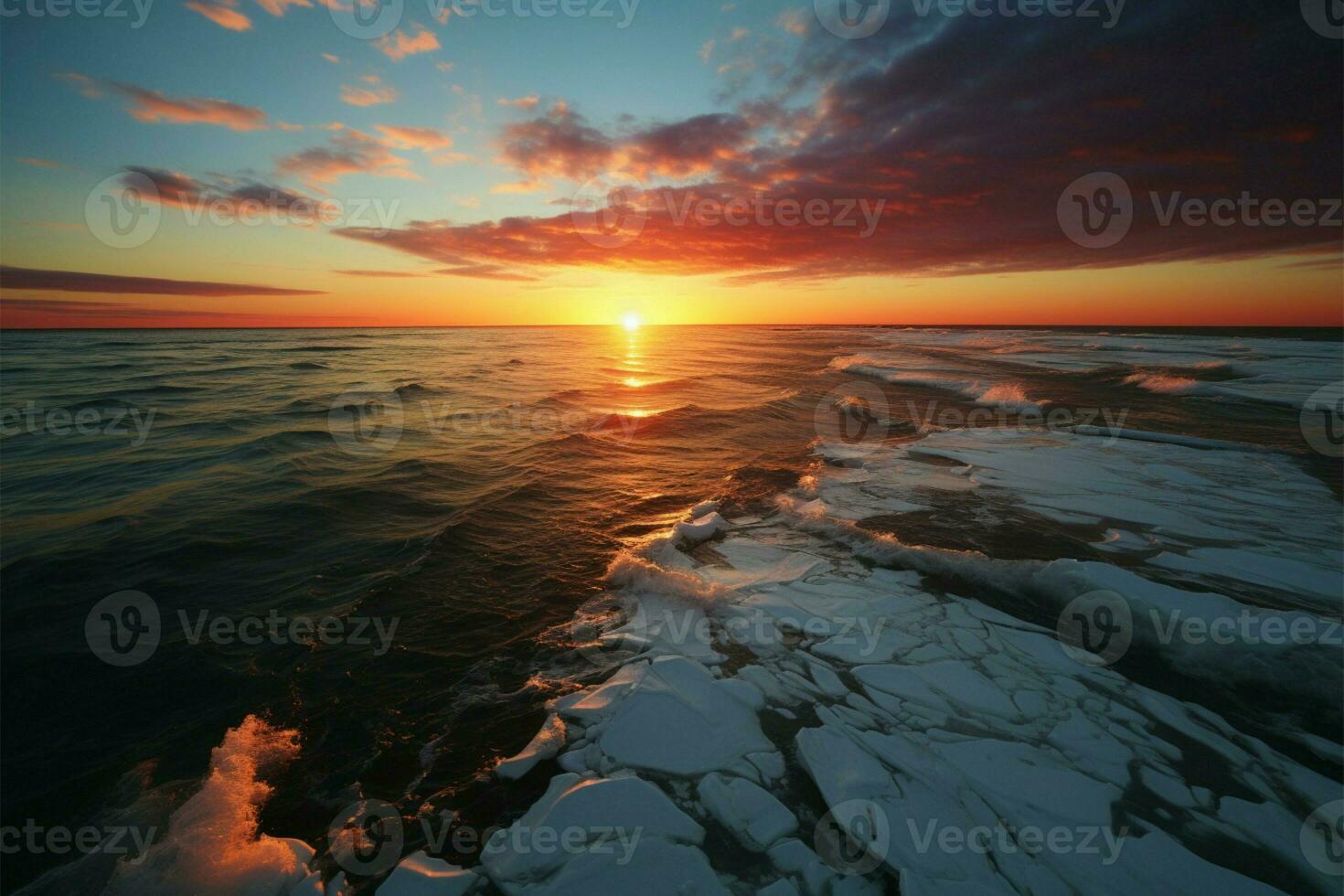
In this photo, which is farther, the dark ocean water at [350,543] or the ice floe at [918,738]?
the dark ocean water at [350,543]

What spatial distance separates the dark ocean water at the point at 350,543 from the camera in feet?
11.7

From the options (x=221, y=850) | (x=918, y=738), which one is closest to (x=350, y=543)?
(x=221, y=850)

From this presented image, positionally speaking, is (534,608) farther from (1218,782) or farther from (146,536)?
(146,536)

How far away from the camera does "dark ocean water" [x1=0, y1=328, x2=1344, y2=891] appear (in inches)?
141

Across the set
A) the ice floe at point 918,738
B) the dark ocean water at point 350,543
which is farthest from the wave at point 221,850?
the ice floe at point 918,738

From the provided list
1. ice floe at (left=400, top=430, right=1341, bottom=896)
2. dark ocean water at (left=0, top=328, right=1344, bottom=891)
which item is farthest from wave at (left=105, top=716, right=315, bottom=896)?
ice floe at (left=400, top=430, right=1341, bottom=896)

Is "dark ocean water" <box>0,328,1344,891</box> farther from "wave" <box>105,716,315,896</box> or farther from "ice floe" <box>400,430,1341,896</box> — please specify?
"ice floe" <box>400,430,1341,896</box>

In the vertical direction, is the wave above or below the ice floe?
below

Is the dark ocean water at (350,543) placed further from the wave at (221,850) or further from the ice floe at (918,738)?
the ice floe at (918,738)

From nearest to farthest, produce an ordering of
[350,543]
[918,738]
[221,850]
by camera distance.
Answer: [221,850], [918,738], [350,543]

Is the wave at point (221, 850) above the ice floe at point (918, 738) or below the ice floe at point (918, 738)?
below

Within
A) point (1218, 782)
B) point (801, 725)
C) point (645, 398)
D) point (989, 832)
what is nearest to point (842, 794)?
point (801, 725)

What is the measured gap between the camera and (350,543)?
272 inches

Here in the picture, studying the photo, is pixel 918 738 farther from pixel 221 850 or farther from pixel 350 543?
pixel 350 543
